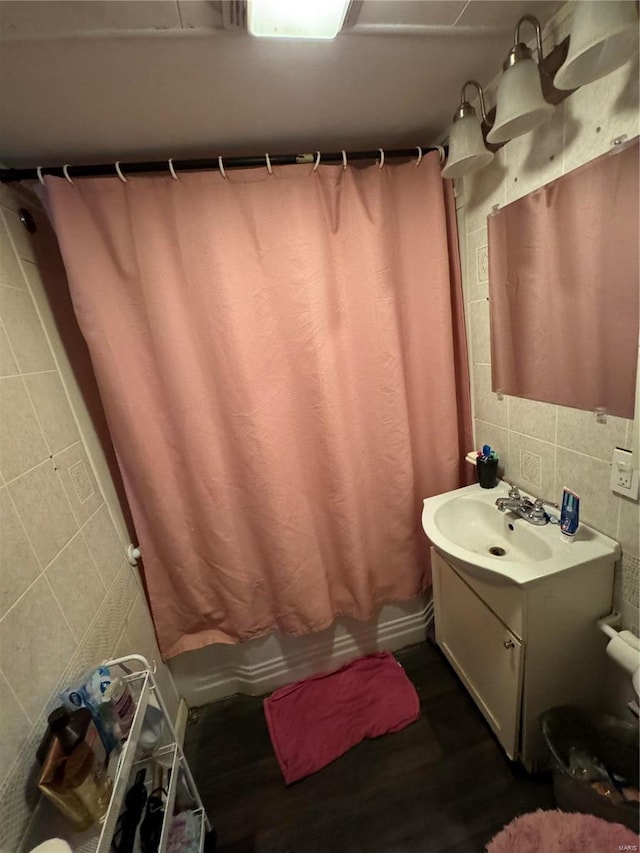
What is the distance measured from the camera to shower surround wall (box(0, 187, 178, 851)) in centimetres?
70

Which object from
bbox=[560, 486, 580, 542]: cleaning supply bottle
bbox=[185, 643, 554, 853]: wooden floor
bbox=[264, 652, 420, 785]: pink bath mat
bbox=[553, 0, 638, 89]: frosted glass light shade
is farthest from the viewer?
bbox=[264, 652, 420, 785]: pink bath mat

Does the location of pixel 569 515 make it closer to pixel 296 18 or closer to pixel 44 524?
pixel 296 18

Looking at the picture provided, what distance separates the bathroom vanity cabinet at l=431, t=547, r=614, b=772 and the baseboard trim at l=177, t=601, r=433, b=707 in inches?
17.9

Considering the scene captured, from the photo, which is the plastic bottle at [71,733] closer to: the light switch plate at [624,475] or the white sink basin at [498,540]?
the white sink basin at [498,540]

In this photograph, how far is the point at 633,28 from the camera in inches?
23.5

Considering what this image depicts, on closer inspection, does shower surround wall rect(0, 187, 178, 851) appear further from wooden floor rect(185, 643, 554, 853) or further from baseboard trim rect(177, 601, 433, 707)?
wooden floor rect(185, 643, 554, 853)

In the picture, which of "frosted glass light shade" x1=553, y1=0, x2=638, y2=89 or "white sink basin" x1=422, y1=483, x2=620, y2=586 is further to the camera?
"white sink basin" x1=422, y1=483, x2=620, y2=586

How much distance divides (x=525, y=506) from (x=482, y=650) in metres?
0.54

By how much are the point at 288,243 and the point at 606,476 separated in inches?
47.7

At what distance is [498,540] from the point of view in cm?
120

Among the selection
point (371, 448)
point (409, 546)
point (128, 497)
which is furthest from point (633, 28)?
point (128, 497)

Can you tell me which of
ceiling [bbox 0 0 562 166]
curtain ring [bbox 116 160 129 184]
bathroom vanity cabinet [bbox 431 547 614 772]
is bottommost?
bathroom vanity cabinet [bbox 431 547 614 772]

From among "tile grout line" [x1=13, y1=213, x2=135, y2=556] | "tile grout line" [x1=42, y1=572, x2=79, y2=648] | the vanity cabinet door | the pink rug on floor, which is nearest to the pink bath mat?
the vanity cabinet door

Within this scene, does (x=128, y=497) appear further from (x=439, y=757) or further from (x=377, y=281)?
(x=439, y=757)
